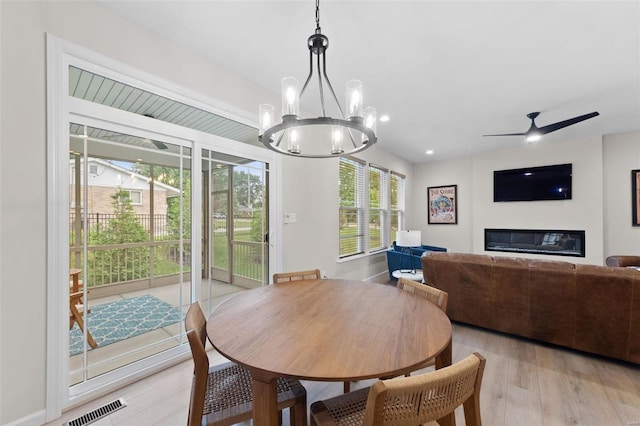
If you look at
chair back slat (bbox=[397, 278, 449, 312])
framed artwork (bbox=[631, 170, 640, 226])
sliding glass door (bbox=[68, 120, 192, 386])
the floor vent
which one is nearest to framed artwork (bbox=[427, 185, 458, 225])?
framed artwork (bbox=[631, 170, 640, 226])

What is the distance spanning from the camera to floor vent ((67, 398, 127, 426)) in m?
1.65

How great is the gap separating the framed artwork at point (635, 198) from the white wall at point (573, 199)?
2.2 inches

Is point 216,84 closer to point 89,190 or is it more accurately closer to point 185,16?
point 185,16

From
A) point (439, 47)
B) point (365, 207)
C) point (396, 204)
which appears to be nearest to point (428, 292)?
point (439, 47)

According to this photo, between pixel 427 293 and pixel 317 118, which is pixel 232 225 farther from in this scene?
pixel 427 293

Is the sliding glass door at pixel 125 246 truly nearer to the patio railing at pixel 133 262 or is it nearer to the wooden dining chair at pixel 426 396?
the patio railing at pixel 133 262

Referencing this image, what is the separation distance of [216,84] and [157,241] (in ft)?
5.25

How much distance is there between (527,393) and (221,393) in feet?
7.10

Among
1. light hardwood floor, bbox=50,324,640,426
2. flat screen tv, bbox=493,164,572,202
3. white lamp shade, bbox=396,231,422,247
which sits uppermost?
flat screen tv, bbox=493,164,572,202

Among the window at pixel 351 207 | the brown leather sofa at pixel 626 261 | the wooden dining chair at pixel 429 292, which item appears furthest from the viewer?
the window at pixel 351 207

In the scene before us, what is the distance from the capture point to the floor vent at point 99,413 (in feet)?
5.42

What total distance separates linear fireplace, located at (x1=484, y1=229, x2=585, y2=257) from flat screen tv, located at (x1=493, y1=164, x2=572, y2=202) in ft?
2.21

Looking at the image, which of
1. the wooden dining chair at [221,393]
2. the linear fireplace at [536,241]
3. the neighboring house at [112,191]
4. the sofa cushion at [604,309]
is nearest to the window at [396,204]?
the linear fireplace at [536,241]

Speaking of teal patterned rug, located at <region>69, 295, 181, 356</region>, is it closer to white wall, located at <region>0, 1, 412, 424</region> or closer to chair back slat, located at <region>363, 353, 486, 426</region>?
white wall, located at <region>0, 1, 412, 424</region>
